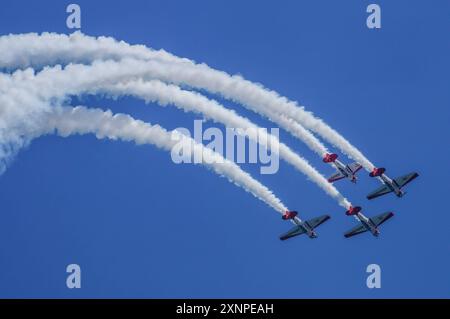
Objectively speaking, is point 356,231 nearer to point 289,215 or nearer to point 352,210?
point 352,210

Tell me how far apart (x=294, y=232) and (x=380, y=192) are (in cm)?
414

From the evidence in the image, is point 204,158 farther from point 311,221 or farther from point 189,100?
point 311,221

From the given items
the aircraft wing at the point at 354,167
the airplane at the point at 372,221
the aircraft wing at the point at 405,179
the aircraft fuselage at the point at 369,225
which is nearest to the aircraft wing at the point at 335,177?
the aircraft wing at the point at 354,167

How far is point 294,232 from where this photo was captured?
53.6 metres

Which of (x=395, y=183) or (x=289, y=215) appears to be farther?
(x=395, y=183)

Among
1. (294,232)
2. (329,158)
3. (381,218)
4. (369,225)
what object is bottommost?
(294,232)

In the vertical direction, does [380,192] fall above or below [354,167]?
below

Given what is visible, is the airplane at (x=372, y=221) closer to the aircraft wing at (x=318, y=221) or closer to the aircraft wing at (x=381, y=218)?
the aircraft wing at (x=381, y=218)

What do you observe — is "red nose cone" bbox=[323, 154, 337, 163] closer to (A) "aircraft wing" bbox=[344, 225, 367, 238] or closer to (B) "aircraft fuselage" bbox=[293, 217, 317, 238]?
(B) "aircraft fuselage" bbox=[293, 217, 317, 238]

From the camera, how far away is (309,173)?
163 feet

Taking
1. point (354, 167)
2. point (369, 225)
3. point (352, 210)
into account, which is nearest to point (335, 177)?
point (354, 167)

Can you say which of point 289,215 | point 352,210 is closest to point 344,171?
point 352,210
